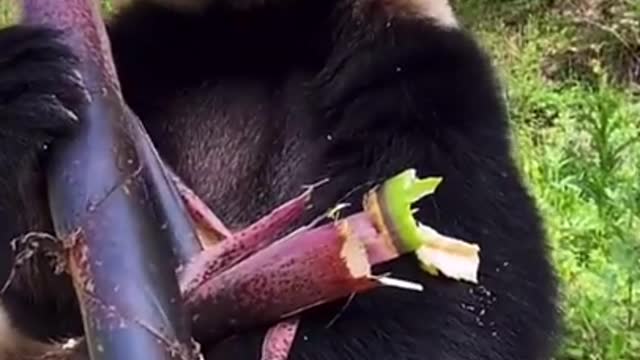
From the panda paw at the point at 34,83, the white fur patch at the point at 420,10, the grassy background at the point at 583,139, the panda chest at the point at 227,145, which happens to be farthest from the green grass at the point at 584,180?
the panda paw at the point at 34,83

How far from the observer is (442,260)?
5.60 feet

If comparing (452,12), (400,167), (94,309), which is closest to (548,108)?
(452,12)

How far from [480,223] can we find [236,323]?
1.17 feet

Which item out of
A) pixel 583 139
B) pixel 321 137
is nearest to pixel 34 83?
pixel 321 137

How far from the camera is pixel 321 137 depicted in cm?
209

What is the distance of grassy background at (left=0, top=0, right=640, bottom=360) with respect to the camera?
9.48 feet

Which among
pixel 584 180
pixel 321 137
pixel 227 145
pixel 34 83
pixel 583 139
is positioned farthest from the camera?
pixel 583 139

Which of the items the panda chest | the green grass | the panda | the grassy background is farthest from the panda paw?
the green grass

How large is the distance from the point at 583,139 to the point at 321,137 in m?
2.02

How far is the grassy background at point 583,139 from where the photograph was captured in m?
2.89

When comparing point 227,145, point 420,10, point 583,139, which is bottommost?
point 583,139

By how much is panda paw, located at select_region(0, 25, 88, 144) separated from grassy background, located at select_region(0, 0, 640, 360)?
376 mm

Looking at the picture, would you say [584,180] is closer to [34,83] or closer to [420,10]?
[420,10]

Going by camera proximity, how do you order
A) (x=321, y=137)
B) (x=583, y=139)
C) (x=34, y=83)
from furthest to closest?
1. (x=583, y=139)
2. (x=321, y=137)
3. (x=34, y=83)
